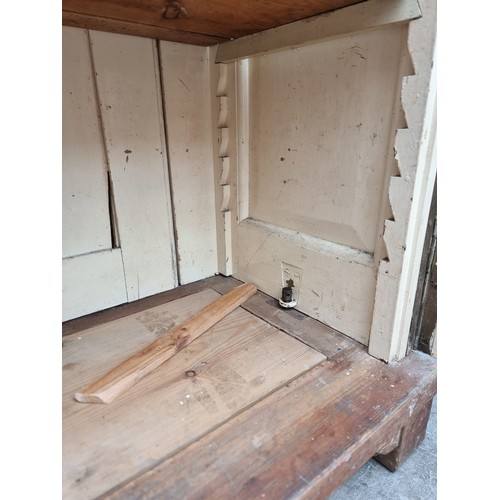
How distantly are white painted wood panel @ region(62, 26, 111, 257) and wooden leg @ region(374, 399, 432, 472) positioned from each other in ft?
2.98

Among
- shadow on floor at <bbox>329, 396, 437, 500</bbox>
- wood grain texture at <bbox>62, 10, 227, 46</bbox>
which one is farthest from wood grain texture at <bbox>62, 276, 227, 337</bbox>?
wood grain texture at <bbox>62, 10, 227, 46</bbox>

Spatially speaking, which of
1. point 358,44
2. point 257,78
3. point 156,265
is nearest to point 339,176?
point 358,44

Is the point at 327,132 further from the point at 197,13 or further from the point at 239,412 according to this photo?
the point at 239,412

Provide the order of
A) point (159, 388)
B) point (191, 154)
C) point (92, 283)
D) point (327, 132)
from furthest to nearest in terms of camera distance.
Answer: point (191, 154) < point (92, 283) < point (327, 132) < point (159, 388)

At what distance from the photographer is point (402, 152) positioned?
693mm

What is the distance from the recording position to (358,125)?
0.80m

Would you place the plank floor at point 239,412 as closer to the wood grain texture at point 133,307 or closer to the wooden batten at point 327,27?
the wood grain texture at point 133,307

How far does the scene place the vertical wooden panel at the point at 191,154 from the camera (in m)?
1.04

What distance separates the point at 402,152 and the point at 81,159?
786 mm

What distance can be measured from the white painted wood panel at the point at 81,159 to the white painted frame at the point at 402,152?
437 mm

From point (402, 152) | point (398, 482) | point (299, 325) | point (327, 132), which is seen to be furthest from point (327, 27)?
point (398, 482)

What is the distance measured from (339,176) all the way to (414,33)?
1.05 ft

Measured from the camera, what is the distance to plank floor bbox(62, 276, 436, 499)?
550 millimetres
